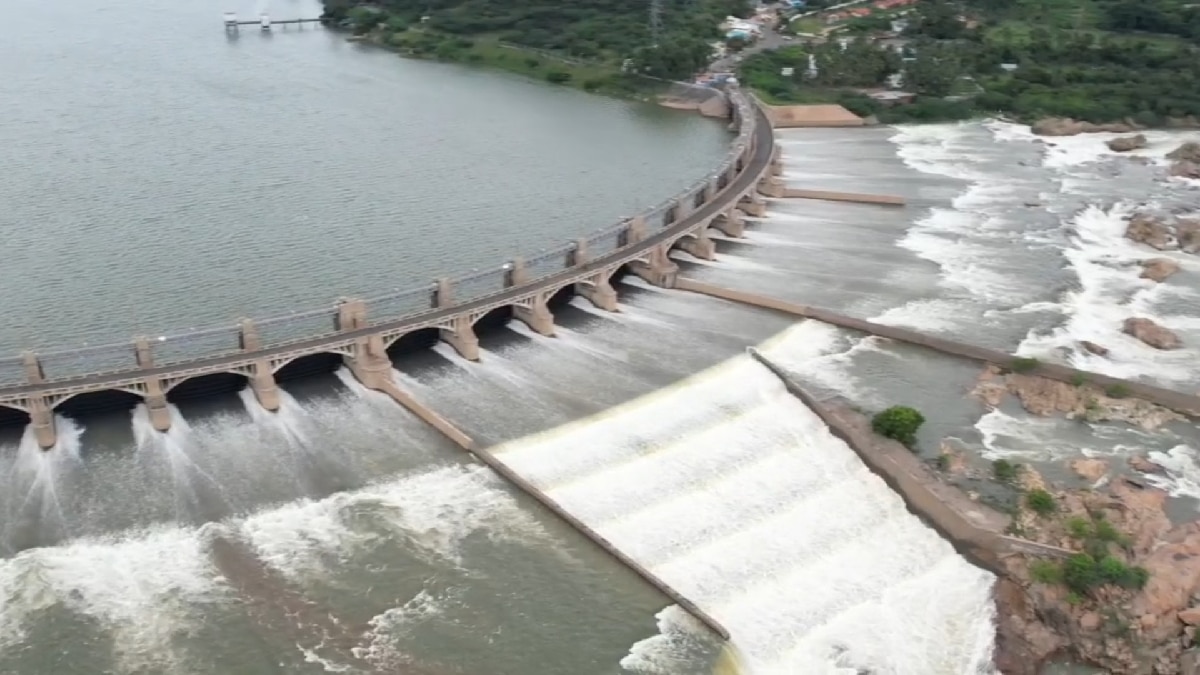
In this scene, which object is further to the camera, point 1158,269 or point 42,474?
point 1158,269

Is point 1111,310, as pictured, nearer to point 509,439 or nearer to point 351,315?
point 509,439

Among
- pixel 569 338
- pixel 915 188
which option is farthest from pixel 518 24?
pixel 569 338

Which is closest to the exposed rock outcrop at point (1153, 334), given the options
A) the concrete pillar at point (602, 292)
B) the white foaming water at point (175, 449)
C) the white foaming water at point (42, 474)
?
the concrete pillar at point (602, 292)

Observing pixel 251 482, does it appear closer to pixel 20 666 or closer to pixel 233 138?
pixel 20 666

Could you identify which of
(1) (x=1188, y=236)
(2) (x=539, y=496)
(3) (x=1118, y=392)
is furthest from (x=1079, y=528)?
(1) (x=1188, y=236)

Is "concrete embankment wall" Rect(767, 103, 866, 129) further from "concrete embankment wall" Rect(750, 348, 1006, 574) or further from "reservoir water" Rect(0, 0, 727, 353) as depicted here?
"concrete embankment wall" Rect(750, 348, 1006, 574)

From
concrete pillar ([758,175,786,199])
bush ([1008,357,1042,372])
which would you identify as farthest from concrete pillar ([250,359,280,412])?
concrete pillar ([758,175,786,199])
